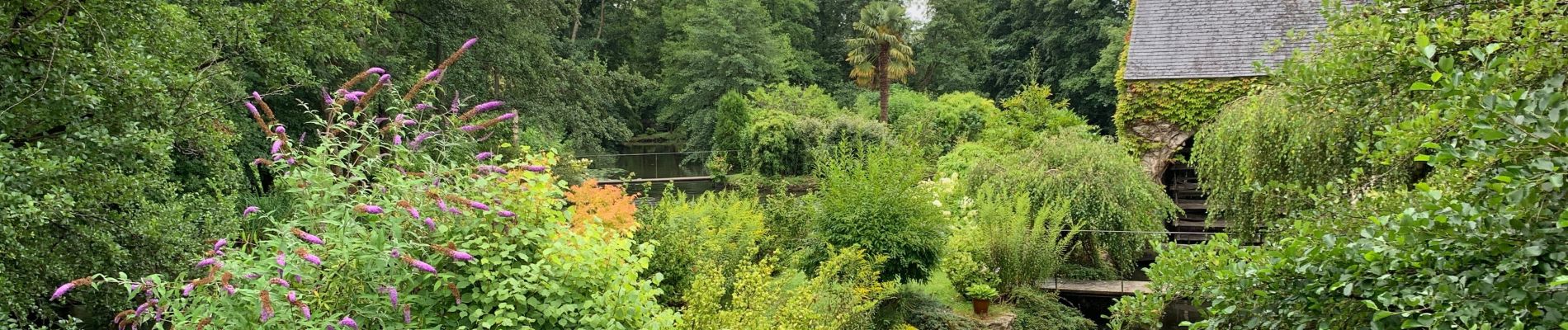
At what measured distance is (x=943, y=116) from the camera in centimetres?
2230

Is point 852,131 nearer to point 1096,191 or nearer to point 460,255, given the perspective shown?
point 1096,191

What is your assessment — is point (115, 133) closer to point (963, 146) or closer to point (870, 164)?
point (870, 164)

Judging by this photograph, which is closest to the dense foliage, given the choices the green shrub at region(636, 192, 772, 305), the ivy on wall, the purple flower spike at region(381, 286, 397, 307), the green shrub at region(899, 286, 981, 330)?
the purple flower spike at region(381, 286, 397, 307)

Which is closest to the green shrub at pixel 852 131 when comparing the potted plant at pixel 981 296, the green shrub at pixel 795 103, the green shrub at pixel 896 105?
the green shrub at pixel 795 103

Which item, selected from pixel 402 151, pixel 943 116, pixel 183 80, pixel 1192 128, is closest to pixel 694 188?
pixel 943 116

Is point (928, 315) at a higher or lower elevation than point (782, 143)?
higher

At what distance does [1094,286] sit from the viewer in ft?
35.5

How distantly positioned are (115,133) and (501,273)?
383 cm

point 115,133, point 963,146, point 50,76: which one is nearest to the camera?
point 50,76

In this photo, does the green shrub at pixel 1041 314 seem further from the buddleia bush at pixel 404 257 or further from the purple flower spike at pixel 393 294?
the purple flower spike at pixel 393 294

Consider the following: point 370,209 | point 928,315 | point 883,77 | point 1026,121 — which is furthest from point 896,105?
point 370,209

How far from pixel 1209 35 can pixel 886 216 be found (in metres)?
8.35

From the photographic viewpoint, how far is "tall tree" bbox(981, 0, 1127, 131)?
29.2 m

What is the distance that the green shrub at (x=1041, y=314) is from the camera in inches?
380
